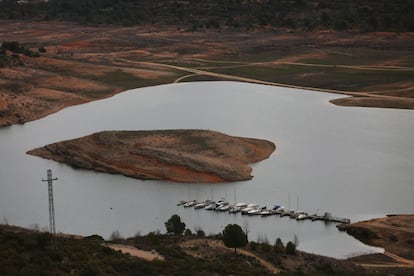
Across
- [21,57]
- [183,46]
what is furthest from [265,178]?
[183,46]

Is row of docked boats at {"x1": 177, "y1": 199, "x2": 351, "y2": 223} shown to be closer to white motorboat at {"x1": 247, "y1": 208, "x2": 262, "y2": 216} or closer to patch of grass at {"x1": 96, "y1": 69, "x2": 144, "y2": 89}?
white motorboat at {"x1": 247, "y1": 208, "x2": 262, "y2": 216}

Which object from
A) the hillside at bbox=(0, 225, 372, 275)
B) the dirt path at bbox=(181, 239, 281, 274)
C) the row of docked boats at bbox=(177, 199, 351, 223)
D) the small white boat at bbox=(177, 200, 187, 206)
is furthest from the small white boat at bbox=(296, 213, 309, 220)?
the dirt path at bbox=(181, 239, 281, 274)

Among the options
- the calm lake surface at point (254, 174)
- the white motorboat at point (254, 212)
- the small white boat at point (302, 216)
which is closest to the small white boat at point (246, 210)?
the white motorboat at point (254, 212)

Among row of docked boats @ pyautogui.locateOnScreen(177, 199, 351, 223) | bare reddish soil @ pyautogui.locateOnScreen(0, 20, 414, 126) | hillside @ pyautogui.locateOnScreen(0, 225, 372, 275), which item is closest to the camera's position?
hillside @ pyautogui.locateOnScreen(0, 225, 372, 275)

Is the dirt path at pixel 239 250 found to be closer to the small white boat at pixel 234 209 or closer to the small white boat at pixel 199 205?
the small white boat at pixel 234 209

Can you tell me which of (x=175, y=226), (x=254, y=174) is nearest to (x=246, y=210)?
(x=175, y=226)

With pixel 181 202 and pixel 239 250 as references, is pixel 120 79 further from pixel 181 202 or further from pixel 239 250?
pixel 239 250

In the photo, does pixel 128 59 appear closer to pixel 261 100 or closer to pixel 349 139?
pixel 261 100
